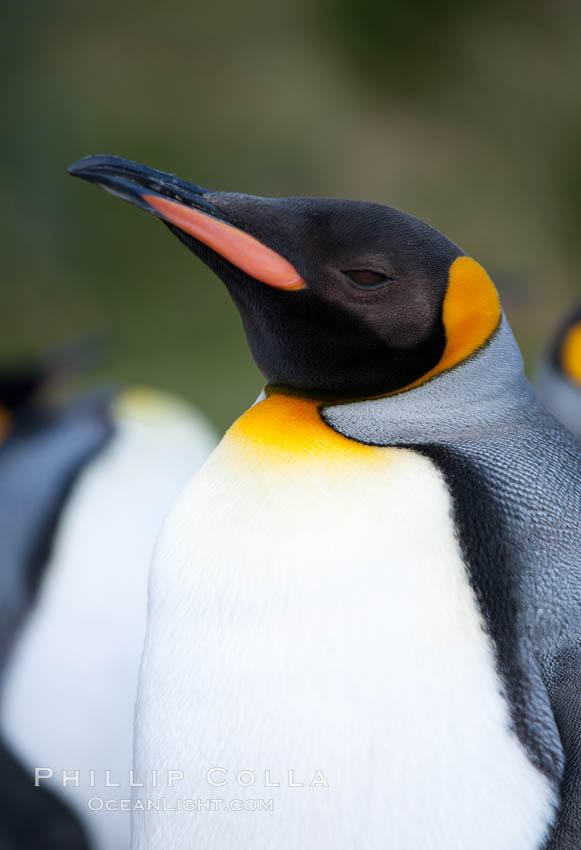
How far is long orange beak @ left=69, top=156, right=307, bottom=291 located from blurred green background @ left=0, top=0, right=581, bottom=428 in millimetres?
5096

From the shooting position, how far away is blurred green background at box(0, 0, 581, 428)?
618 cm

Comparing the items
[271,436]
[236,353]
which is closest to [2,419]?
[271,436]

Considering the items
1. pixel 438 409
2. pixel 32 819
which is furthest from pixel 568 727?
pixel 32 819

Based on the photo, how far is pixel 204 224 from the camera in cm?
85

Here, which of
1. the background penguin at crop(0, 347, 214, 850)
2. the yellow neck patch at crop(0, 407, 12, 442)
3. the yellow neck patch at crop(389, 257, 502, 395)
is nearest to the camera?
the yellow neck patch at crop(389, 257, 502, 395)

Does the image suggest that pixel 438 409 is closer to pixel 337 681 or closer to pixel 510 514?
pixel 510 514

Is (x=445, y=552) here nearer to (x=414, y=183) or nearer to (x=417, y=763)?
(x=417, y=763)

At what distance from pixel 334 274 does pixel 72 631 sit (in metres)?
1.09

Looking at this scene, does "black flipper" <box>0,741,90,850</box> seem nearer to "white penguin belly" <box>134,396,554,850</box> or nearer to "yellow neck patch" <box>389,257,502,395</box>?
"white penguin belly" <box>134,396,554,850</box>

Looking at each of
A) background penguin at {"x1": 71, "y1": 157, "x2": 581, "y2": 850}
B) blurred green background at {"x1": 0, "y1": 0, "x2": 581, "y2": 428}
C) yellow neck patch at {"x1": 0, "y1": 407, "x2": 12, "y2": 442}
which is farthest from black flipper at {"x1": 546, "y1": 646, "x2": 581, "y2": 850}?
blurred green background at {"x1": 0, "y1": 0, "x2": 581, "y2": 428}

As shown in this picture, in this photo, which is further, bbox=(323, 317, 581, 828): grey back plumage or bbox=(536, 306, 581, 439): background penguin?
bbox=(536, 306, 581, 439): background penguin

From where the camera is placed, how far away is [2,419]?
2.48 m

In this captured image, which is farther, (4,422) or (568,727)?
(4,422)

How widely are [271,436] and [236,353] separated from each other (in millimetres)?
5021
